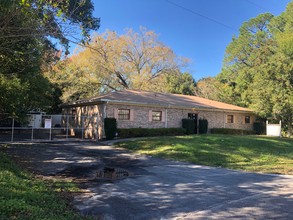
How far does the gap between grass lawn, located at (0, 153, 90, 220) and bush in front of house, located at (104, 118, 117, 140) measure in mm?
13078

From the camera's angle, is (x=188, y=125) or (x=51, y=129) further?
(x=188, y=125)

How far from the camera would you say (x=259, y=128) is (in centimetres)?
3381

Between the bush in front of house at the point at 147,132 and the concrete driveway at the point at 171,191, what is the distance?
9272mm

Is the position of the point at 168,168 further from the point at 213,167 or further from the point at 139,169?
the point at 213,167

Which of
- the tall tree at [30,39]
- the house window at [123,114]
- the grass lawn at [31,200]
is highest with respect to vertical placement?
the tall tree at [30,39]

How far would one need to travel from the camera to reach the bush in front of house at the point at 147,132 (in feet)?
73.1

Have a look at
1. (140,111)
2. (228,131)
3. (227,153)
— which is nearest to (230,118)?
(228,131)

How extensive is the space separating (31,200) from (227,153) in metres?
11.5

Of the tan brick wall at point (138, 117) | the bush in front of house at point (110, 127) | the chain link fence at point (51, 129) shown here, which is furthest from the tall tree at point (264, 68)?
the chain link fence at point (51, 129)

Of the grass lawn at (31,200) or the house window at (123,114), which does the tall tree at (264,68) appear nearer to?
the house window at (123,114)

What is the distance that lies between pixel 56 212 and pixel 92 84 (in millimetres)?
29342

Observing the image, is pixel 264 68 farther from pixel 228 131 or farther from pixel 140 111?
pixel 140 111

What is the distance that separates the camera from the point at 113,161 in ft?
42.2

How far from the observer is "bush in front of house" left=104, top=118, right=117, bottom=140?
2141cm
